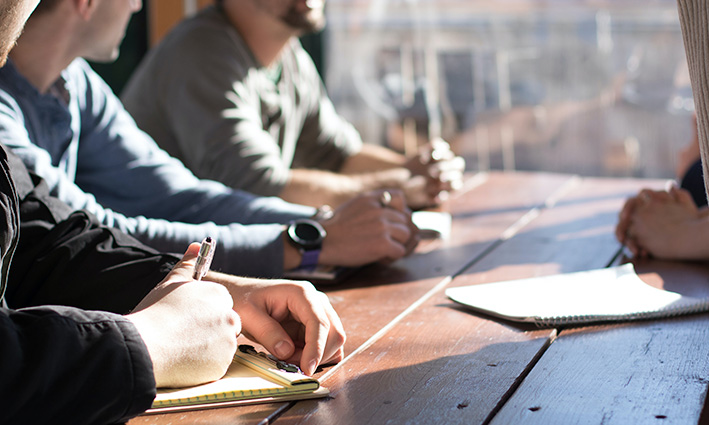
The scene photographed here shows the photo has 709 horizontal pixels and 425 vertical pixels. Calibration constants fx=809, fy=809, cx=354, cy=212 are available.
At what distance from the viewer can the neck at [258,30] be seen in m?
2.19

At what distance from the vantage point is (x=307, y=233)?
134 cm

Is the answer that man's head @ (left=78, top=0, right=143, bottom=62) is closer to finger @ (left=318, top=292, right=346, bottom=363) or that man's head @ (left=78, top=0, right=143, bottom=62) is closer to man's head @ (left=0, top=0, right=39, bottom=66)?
man's head @ (left=0, top=0, right=39, bottom=66)

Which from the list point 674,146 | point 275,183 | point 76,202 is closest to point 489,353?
point 76,202

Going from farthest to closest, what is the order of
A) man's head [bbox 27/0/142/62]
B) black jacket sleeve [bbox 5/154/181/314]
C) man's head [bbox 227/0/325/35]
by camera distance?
man's head [bbox 227/0/325/35] < man's head [bbox 27/0/142/62] < black jacket sleeve [bbox 5/154/181/314]

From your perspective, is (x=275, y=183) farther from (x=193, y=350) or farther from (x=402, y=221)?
(x=193, y=350)

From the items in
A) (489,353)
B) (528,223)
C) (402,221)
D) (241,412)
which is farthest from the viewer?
(528,223)

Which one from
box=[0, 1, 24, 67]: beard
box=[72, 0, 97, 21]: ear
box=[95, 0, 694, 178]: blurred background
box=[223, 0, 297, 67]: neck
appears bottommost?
box=[95, 0, 694, 178]: blurred background

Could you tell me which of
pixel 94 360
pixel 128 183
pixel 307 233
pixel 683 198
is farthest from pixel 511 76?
pixel 94 360

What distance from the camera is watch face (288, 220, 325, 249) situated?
1319mm

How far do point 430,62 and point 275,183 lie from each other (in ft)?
8.81

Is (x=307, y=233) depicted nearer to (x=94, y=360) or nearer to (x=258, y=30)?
(x=94, y=360)

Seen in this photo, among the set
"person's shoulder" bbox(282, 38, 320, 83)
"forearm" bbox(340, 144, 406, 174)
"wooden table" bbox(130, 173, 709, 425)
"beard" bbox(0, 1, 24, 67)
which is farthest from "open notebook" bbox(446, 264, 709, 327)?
"person's shoulder" bbox(282, 38, 320, 83)

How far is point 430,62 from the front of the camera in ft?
14.6

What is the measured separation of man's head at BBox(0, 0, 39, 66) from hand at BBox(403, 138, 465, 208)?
1145 mm
